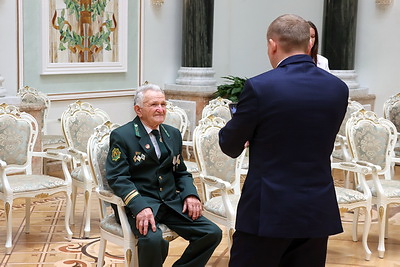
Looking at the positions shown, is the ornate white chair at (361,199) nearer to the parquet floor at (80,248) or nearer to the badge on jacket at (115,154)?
the parquet floor at (80,248)

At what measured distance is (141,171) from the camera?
401cm

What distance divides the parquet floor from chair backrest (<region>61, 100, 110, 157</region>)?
2.31ft

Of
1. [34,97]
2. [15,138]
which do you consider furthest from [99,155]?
[34,97]

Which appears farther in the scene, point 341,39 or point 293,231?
point 341,39

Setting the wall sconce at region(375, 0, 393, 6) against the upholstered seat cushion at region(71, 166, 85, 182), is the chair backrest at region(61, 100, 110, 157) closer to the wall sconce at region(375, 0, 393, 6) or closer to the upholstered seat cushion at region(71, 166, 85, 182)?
the upholstered seat cushion at region(71, 166, 85, 182)

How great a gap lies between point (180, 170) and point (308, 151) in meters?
1.63

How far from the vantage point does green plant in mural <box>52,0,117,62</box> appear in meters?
8.38

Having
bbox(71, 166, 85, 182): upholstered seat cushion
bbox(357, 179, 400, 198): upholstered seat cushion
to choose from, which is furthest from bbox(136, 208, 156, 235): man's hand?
bbox(357, 179, 400, 198): upholstered seat cushion

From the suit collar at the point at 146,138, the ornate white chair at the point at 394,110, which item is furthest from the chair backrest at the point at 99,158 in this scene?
the ornate white chair at the point at 394,110

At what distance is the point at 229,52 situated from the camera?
11.1m

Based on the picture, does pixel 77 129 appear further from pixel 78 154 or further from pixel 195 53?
pixel 195 53

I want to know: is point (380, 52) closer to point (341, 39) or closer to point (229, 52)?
point (341, 39)

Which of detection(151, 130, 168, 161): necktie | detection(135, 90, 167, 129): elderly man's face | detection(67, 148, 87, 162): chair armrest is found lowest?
detection(67, 148, 87, 162): chair armrest

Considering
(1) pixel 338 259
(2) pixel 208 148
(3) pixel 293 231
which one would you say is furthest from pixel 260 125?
(1) pixel 338 259
